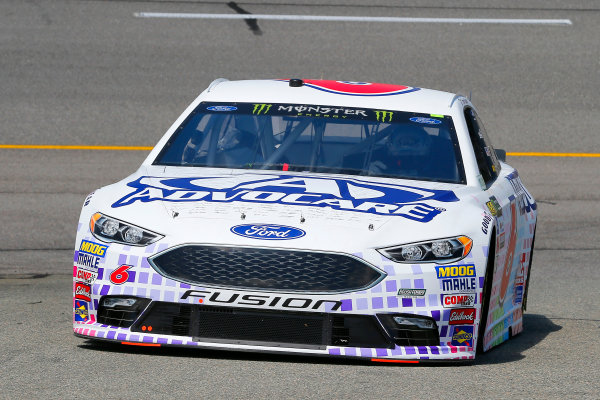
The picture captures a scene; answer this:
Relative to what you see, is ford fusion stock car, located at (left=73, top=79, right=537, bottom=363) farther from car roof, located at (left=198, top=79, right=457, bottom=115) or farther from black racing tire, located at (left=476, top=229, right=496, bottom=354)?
car roof, located at (left=198, top=79, right=457, bottom=115)

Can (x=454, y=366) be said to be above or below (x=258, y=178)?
below

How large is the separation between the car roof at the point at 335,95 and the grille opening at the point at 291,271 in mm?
2046

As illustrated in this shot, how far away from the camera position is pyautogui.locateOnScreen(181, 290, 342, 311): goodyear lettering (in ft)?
20.1

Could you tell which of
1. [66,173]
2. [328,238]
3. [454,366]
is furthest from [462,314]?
[66,173]

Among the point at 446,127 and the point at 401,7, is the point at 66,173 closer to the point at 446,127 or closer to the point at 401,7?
the point at 446,127

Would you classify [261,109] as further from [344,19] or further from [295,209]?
[344,19]

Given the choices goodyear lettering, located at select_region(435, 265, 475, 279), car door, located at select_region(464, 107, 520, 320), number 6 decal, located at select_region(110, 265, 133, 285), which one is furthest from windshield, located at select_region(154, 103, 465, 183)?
number 6 decal, located at select_region(110, 265, 133, 285)

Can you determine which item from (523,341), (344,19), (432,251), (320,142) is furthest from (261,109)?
(344,19)

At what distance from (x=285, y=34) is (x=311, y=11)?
1.09 metres

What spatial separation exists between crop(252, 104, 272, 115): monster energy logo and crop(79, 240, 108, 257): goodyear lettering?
1832mm

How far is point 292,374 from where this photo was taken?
237 inches

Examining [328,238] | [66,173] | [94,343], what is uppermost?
[328,238]

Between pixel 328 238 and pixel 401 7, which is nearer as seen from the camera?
pixel 328 238

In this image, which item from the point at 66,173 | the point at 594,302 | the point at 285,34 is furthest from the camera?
the point at 285,34
